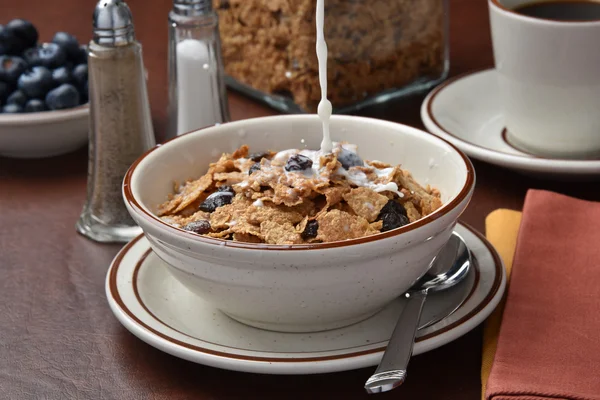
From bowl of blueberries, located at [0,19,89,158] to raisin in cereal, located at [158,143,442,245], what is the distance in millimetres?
420

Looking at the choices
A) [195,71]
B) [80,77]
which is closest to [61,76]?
[80,77]

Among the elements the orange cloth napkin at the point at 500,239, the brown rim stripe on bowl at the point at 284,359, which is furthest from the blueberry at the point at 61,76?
the orange cloth napkin at the point at 500,239

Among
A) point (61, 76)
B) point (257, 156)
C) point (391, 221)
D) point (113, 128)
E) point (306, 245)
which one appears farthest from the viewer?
point (61, 76)

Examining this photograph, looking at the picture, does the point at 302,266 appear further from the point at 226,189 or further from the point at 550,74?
the point at 550,74

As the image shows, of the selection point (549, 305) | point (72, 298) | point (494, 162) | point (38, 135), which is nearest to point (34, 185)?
point (38, 135)

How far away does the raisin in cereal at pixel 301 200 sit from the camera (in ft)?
2.68

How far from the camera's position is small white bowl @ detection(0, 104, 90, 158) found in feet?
4.09

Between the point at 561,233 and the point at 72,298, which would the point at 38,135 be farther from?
the point at 561,233

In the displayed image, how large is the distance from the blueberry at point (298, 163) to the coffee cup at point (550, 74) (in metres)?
0.44

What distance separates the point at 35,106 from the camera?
1.29 m

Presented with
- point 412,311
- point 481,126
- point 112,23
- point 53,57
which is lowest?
point 481,126

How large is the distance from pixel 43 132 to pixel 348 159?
1.90 feet

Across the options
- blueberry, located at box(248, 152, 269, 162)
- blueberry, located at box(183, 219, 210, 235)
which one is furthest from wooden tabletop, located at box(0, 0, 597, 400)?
blueberry, located at box(248, 152, 269, 162)

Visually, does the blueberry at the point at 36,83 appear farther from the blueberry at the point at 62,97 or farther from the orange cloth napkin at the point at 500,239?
the orange cloth napkin at the point at 500,239
